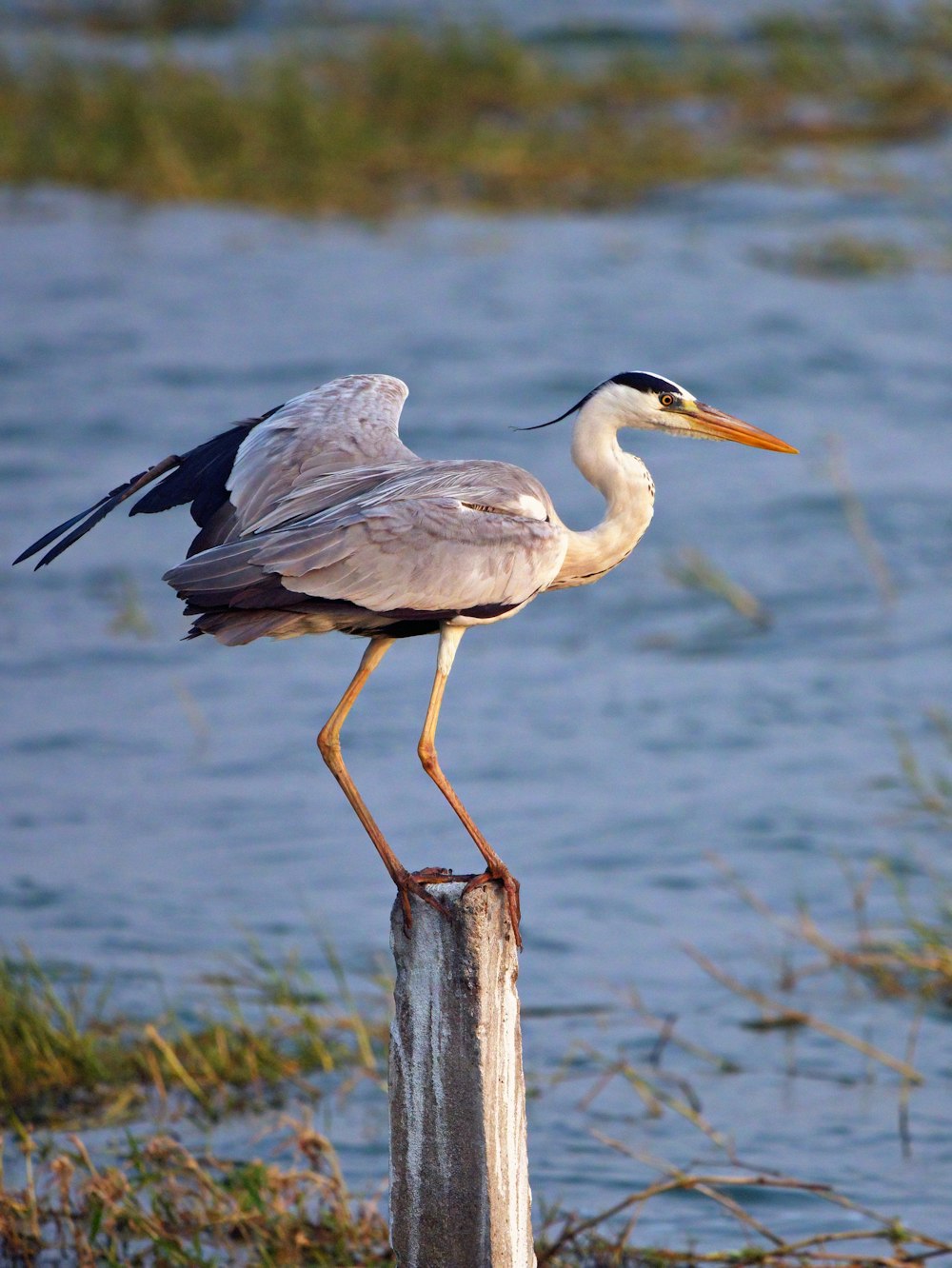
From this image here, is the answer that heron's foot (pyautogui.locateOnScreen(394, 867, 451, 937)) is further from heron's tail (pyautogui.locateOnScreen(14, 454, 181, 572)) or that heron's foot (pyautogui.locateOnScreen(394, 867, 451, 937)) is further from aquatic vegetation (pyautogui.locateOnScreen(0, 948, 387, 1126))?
aquatic vegetation (pyautogui.locateOnScreen(0, 948, 387, 1126))

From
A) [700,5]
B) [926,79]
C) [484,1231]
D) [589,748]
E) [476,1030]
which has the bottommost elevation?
[484,1231]

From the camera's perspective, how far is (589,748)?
9.95 m

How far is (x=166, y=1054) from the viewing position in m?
5.98

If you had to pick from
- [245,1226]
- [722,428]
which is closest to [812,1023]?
[245,1226]

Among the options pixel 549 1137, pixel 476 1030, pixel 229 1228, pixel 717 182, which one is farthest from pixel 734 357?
pixel 476 1030

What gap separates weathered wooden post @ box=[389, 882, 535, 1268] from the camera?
3.58m

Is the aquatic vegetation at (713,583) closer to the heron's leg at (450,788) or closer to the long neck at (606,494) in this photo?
the long neck at (606,494)

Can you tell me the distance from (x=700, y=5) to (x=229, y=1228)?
19071 millimetres

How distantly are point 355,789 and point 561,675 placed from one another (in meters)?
6.62

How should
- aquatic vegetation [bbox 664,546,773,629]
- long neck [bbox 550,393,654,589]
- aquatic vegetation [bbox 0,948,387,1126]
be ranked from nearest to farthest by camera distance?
long neck [bbox 550,393,654,589], aquatic vegetation [bbox 0,948,387,1126], aquatic vegetation [bbox 664,546,773,629]

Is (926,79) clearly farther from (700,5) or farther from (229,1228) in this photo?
(229,1228)

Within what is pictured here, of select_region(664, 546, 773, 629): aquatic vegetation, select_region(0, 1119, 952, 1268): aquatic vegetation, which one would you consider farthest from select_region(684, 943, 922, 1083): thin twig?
select_region(664, 546, 773, 629): aquatic vegetation

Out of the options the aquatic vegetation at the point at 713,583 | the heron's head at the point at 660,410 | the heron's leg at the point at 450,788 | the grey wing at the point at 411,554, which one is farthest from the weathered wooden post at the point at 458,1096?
the aquatic vegetation at the point at 713,583

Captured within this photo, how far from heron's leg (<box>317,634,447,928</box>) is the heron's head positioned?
0.73 meters
